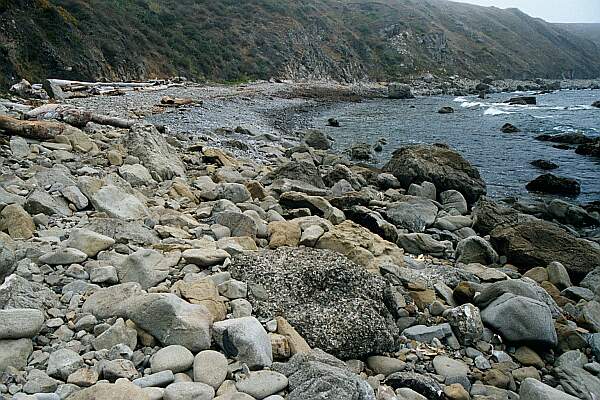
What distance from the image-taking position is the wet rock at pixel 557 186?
45.6 ft

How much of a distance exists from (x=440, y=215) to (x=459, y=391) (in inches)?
275

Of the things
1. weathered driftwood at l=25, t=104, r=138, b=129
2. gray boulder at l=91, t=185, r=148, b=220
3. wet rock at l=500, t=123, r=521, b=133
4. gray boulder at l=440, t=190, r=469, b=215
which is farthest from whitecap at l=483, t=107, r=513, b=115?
gray boulder at l=91, t=185, r=148, b=220

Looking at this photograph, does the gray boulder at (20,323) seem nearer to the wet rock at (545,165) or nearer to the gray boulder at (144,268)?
the gray boulder at (144,268)

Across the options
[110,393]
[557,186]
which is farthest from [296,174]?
[557,186]

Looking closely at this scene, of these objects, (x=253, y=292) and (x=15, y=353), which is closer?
(x=15, y=353)

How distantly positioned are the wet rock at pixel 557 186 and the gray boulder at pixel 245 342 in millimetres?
12896

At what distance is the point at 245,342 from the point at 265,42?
52810 millimetres

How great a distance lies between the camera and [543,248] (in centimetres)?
784

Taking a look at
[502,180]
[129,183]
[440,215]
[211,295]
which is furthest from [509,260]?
[502,180]

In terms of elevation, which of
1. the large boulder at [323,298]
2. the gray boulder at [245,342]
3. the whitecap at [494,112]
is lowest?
the whitecap at [494,112]

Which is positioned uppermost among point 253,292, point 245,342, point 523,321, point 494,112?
point 245,342

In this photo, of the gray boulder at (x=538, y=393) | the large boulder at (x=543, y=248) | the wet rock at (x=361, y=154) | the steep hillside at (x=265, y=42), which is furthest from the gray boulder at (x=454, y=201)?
the steep hillside at (x=265, y=42)

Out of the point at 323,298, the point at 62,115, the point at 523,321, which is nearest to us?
the point at 323,298

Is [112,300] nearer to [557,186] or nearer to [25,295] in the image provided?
[25,295]
